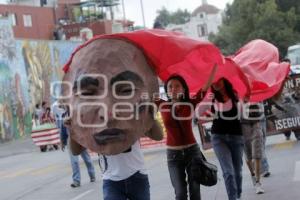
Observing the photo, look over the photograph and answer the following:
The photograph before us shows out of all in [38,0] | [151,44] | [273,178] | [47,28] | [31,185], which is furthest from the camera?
[38,0]

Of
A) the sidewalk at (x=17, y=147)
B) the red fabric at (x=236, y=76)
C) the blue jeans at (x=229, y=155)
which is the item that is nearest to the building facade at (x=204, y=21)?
the sidewalk at (x=17, y=147)

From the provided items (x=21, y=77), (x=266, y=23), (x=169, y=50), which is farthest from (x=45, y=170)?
(x=266, y=23)

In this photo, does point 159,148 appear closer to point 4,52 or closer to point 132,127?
point 132,127

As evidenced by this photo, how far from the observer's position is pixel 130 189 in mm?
5895

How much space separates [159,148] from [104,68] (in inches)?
560

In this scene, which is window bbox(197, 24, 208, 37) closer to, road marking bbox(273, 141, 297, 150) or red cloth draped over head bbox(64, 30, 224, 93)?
road marking bbox(273, 141, 297, 150)

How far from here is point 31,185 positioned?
13.9 metres

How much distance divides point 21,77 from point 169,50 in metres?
30.7

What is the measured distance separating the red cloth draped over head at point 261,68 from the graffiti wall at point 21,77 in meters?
24.9

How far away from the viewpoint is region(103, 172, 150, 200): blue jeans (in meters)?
5.89

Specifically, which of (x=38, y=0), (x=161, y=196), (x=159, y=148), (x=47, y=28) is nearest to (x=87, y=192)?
(x=161, y=196)

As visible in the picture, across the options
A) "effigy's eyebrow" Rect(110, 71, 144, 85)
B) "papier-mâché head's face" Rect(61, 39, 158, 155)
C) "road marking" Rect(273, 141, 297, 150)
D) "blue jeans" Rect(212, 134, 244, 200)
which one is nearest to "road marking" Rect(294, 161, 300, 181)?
"blue jeans" Rect(212, 134, 244, 200)

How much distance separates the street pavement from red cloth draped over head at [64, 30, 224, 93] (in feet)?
13.6

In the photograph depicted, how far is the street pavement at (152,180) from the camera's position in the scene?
1016 cm
